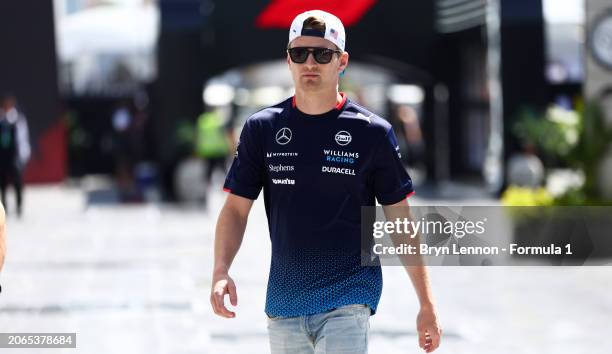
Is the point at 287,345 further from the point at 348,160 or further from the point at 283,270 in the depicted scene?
the point at 348,160

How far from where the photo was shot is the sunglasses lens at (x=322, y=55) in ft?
14.5

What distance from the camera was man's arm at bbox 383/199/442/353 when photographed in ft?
14.4

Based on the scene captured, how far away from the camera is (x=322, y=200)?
4.38 metres

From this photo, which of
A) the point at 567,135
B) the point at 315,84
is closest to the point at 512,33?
the point at 567,135

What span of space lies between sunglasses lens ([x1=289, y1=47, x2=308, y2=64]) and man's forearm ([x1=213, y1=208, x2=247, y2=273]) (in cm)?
61

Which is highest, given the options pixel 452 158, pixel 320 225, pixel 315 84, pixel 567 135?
pixel 315 84

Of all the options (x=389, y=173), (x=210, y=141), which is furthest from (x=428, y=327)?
(x=210, y=141)

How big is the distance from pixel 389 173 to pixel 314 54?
508 millimetres

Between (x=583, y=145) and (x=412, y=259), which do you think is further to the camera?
(x=583, y=145)

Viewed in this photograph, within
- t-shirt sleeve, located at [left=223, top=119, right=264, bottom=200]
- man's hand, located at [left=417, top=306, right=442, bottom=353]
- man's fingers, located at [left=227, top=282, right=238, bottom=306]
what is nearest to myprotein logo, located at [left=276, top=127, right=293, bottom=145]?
t-shirt sleeve, located at [left=223, top=119, right=264, bottom=200]

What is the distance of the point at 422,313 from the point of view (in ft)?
14.5

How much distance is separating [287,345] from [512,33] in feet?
58.0

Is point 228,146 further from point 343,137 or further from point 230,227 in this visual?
point 343,137

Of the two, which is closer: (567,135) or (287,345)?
(287,345)
